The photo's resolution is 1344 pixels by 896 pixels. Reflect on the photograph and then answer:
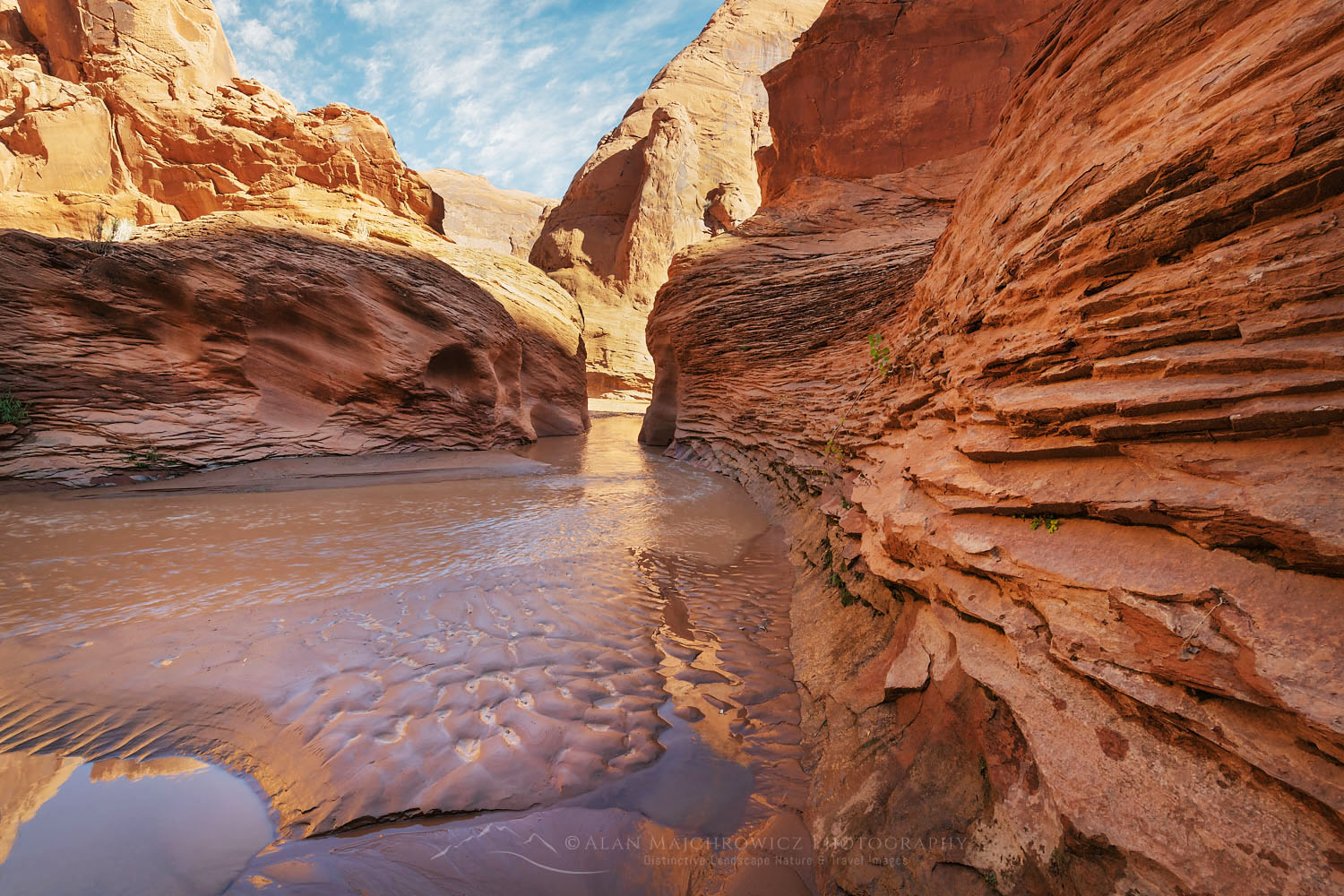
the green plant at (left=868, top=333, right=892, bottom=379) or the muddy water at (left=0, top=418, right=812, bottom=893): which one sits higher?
the green plant at (left=868, top=333, right=892, bottom=379)

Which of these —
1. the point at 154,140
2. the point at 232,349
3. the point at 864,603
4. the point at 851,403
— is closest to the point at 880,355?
the point at 851,403

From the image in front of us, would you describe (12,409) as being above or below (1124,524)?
below

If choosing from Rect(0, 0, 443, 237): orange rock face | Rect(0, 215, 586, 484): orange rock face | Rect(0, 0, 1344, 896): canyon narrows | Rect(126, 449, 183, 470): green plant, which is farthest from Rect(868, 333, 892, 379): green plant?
Rect(0, 0, 443, 237): orange rock face

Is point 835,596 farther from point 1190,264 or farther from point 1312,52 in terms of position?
point 1312,52

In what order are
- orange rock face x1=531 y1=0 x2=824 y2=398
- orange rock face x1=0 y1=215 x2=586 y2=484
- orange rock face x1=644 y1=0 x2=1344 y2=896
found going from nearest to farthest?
1. orange rock face x1=644 y1=0 x2=1344 y2=896
2. orange rock face x1=0 y1=215 x2=586 y2=484
3. orange rock face x1=531 y1=0 x2=824 y2=398

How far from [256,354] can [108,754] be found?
25.9 ft

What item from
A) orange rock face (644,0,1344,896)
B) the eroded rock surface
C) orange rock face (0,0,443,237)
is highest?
the eroded rock surface

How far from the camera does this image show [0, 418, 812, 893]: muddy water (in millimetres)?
1447

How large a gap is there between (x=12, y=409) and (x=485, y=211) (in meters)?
50.0

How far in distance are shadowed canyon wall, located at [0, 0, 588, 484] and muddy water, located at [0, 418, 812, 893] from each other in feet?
10.3

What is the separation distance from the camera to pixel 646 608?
323 cm

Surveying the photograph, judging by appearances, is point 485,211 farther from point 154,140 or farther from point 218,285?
point 218,285

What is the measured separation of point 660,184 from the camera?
27.7 meters

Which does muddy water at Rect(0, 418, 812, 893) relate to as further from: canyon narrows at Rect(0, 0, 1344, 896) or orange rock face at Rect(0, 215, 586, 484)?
orange rock face at Rect(0, 215, 586, 484)
